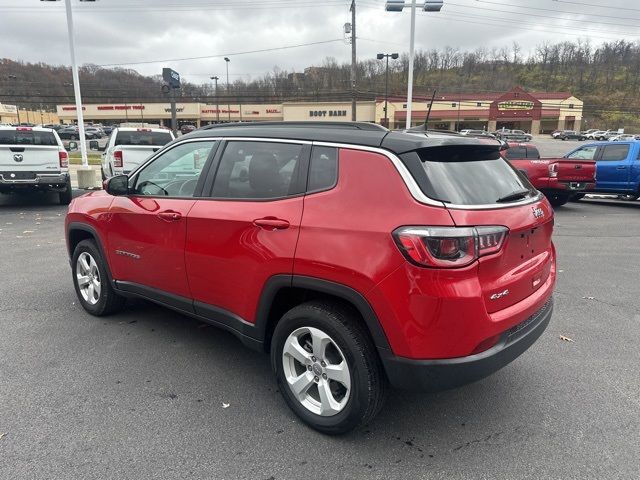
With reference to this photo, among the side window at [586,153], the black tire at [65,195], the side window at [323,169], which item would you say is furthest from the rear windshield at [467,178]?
the side window at [586,153]

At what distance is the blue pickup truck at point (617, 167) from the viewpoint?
41.5 feet

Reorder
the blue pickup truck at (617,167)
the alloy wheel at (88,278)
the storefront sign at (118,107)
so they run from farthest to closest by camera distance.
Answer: the storefront sign at (118,107) → the blue pickup truck at (617,167) → the alloy wheel at (88,278)

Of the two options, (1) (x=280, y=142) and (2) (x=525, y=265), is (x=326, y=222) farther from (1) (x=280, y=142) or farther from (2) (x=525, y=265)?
(2) (x=525, y=265)

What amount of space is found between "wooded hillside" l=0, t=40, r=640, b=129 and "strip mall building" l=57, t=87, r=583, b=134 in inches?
186

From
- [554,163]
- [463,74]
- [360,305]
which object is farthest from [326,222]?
[463,74]

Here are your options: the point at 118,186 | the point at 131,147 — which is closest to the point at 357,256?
the point at 118,186

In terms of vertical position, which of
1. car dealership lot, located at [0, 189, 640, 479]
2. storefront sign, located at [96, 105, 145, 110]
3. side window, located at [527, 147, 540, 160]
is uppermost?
storefront sign, located at [96, 105, 145, 110]

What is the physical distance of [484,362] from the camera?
243cm

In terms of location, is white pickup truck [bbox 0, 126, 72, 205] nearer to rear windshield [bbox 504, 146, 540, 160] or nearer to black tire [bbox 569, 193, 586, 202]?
rear windshield [bbox 504, 146, 540, 160]

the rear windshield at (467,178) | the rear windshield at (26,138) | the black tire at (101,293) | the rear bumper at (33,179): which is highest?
the rear windshield at (26,138)

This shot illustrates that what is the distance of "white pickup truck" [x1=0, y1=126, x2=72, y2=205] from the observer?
422 inches

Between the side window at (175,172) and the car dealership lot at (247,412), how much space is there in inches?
51.4

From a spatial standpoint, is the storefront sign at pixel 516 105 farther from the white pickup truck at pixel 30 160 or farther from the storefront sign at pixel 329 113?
the white pickup truck at pixel 30 160

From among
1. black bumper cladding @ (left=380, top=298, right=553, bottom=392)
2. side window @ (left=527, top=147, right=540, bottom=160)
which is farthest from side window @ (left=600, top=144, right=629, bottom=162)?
black bumper cladding @ (left=380, top=298, right=553, bottom=392)
